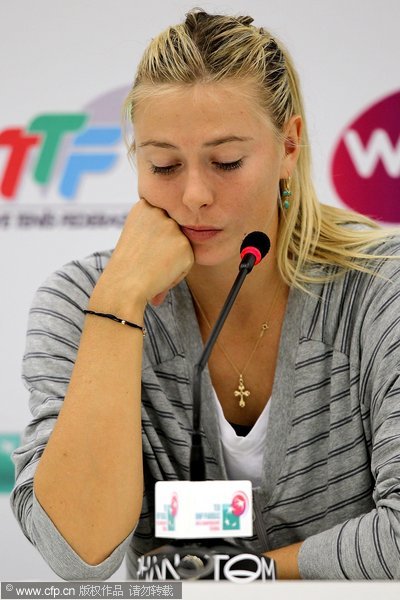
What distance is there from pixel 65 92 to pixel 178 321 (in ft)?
4.07

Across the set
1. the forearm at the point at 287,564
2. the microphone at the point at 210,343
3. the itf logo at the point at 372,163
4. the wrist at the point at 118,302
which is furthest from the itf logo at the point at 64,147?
the forearm at the point at 287,564

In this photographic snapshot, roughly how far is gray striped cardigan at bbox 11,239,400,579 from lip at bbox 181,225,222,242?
0.16 metres

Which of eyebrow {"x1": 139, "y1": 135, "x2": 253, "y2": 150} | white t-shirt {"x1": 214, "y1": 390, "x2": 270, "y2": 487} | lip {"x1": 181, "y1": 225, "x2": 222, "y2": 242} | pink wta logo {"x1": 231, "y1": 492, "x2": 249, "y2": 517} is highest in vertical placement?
eyebrow {"x1": 139, "y1": 135, "x2": 253, "y2": 150}

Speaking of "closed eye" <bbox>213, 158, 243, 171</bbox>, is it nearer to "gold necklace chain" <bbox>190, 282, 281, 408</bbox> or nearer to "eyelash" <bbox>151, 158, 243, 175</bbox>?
"eyelash" <bbox>151, 158, 243, 175</bbox>

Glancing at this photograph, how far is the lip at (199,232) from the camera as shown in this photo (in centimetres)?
140

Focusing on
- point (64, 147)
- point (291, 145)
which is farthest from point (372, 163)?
point (291, 145)

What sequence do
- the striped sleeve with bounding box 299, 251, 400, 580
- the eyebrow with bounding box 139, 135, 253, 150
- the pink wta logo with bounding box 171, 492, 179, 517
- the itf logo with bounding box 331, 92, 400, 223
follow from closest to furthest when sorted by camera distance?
the pink wta logo with bounding box 171, 492, 179, 517
the striped sleeve with bounding box 299, 251, 400, 580
the eyebrow with bounding box 139, 135, 253, 150
the itf logo with bounding box 331, 92, 400, 223

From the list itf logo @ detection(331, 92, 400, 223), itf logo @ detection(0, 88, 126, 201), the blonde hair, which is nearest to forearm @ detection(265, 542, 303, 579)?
the blonde hair

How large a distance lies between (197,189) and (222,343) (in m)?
0.34

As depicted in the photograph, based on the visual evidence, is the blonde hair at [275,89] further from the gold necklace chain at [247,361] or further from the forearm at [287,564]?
the forearm at [287,564]

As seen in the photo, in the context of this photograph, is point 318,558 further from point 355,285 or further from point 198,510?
point 355,285

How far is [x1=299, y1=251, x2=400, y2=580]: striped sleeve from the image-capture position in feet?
3.86

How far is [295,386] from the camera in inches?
57.6

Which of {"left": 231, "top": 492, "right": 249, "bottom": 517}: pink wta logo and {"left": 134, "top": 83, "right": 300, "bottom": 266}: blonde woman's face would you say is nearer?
{"left": 231, "top": 492, "right": 249, "bottom": 517}: pink wta logo
